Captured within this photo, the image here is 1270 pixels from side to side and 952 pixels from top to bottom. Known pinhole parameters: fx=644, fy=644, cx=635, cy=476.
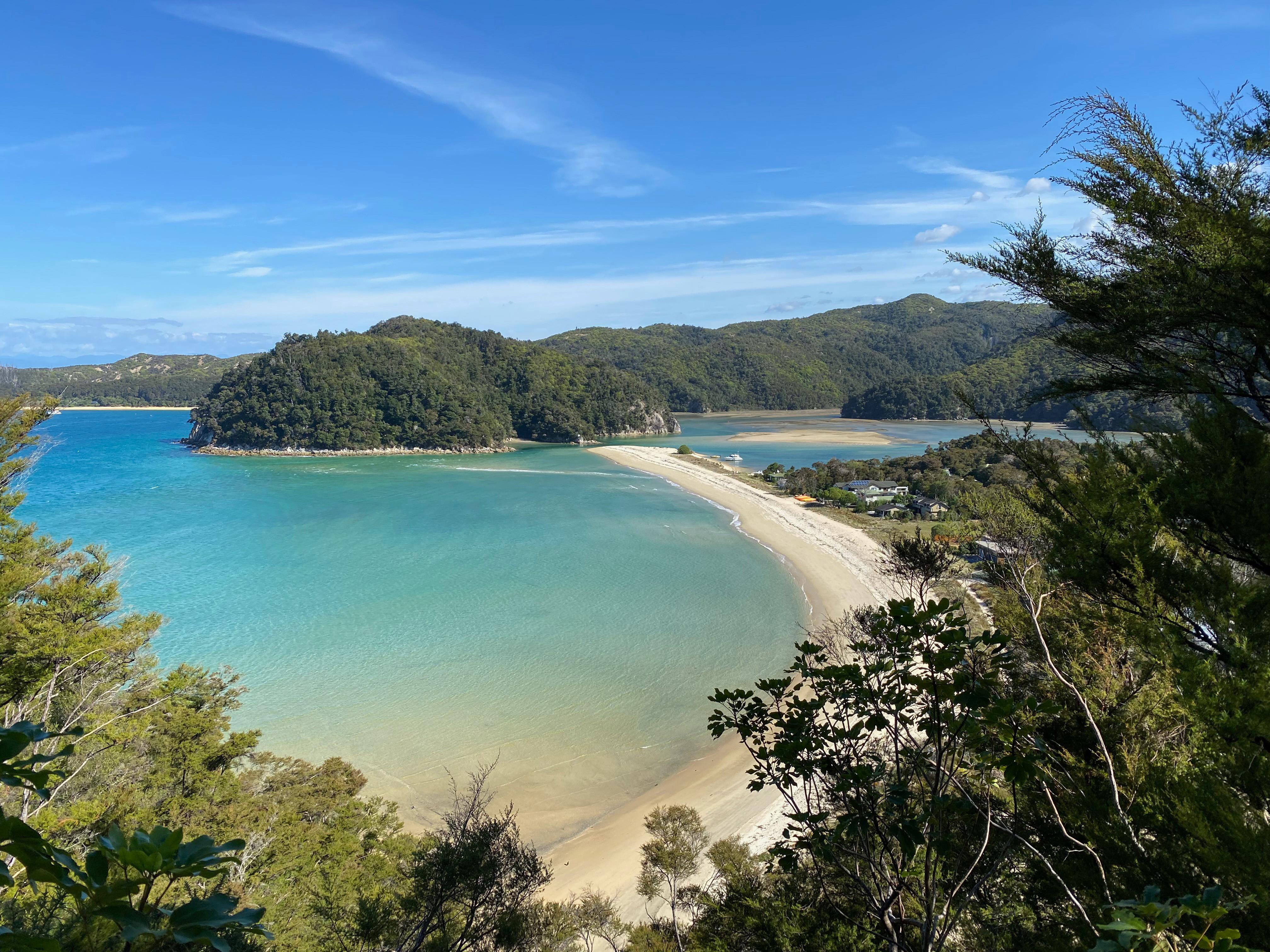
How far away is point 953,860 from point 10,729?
21.4ft

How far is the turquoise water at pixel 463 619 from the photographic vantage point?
13.3m

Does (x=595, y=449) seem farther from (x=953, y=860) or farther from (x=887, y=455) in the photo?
(x=953, y=860)

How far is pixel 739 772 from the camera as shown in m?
12.9

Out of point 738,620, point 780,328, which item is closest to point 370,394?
point 738,620

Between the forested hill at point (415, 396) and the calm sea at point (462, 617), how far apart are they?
27855 mm

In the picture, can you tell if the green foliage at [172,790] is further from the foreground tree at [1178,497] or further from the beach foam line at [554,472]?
the beach foam line at [554,472]

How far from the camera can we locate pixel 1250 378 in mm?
3727

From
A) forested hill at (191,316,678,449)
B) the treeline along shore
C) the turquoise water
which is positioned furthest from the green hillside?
forested hill at (191,316,678,449)

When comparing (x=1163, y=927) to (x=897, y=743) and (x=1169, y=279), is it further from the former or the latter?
(x=1169, y=279)

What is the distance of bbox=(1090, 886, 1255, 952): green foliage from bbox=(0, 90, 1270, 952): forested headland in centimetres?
1

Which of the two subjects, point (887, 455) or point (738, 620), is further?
point (887, 455)

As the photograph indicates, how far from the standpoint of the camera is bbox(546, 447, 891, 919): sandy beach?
1008cm

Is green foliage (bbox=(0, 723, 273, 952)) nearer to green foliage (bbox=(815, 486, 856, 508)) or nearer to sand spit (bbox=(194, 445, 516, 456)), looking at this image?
green foliage (bbox=(815, 486, 856, 508))

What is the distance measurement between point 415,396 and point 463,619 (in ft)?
214
